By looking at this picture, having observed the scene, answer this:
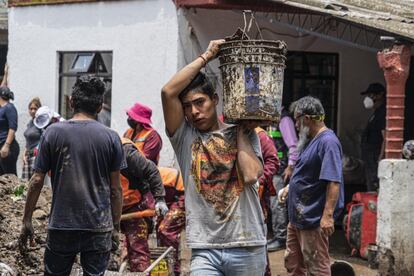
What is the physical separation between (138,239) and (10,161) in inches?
239

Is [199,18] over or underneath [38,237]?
over

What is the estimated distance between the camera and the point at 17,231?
25.3 ft

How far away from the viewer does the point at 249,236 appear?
14.9 ft

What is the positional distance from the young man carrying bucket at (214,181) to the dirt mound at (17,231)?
2470mm

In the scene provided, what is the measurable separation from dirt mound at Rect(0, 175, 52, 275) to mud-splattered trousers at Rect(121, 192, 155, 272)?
81 cm

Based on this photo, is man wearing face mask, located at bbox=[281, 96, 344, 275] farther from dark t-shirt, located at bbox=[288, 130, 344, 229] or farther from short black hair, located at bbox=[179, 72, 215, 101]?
short black hair, located at bbox=[179, 72, 215, 101]

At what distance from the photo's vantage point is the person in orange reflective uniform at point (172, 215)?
7.83m

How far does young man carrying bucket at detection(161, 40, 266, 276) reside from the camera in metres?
4.50

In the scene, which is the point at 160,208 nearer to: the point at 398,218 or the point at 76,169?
the point at 76,169

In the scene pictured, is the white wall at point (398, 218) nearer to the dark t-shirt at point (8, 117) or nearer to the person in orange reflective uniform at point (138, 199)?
the person in orange reflective uniform at point (138, 199)

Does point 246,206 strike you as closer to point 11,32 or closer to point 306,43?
point 306,43

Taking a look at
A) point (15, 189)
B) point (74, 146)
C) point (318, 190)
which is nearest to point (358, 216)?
point (318, 190)

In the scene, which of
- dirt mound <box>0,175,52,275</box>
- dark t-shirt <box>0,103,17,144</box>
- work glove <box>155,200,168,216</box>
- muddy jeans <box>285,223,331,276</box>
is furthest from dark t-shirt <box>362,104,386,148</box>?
work glove <box>155,200,168,216</box>

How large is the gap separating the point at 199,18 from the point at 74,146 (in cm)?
694
